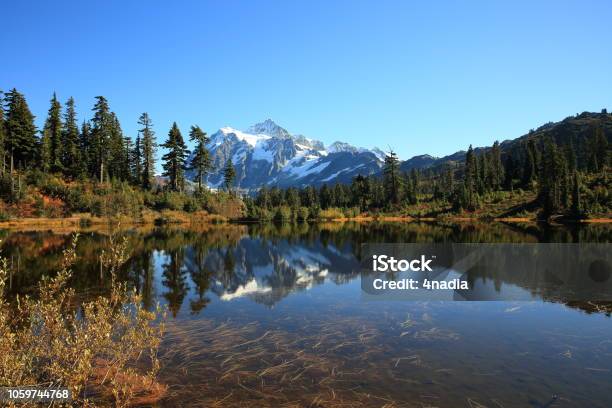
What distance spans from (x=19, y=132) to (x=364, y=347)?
290 feet

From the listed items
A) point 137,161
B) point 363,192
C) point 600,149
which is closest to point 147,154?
point 137,161

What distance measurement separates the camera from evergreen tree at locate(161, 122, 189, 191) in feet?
308

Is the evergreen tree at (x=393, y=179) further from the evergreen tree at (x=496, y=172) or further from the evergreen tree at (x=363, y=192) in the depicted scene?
the evergreen tree at (x=496, y=172)

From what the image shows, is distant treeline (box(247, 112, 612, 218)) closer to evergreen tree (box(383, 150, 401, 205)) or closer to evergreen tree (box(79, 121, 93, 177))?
evergreen tree (box(383, 150, 401, 205))

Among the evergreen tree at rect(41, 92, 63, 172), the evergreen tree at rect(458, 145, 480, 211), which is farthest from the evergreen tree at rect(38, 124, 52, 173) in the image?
the evergreen tree at rect(458, 145, 480, 211)

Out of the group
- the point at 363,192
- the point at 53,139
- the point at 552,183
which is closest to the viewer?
the point at 53,139

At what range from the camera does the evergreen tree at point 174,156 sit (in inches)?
3701

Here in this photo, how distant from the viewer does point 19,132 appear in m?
78.1

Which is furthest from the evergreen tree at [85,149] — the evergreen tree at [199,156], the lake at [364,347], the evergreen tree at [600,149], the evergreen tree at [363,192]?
the evergreen tree at [600,149]

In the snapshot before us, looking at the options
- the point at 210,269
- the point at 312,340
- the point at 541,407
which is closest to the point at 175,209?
the point at 210,269

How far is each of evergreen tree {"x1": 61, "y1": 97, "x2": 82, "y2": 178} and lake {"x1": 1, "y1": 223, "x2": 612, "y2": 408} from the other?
70161mm

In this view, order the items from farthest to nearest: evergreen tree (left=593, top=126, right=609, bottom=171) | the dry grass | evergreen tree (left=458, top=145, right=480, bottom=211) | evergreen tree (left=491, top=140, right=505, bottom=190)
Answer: evergreen tree (left=491, top=140, right=505, bottom=190), evergreen tree (left=593, top=126, right=609, bottom=171), evergreen tree (left=458, top=145, right=480, bottom=211), the dry grass

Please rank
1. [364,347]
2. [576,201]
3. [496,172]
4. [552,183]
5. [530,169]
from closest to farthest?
[364,347] → [576,201] → [552,183] → [530,169] → [496,172]

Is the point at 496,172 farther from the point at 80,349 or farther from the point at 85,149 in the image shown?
the point at 80,349
